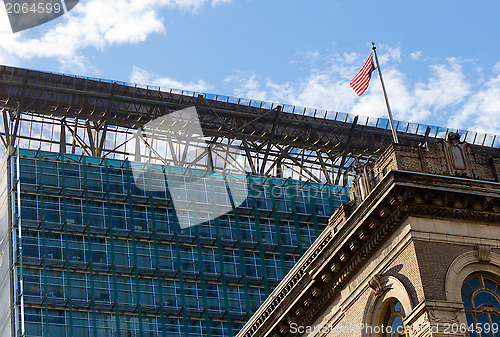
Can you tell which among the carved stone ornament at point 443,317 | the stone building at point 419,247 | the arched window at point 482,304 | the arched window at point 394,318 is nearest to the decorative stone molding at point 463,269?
the stone building at point 419,247

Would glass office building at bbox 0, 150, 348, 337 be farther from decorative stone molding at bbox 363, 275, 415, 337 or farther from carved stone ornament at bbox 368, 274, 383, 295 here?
carved stone ornament at bbox 368, 274, 383, 295

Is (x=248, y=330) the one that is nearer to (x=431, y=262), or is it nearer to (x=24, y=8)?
(x=431, y=262)

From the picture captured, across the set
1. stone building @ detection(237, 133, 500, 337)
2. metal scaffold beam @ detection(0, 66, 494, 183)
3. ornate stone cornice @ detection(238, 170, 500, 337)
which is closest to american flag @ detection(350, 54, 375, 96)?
stone building @ detection(237, 133, 500, 337)

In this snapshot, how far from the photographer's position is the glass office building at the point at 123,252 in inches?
3558

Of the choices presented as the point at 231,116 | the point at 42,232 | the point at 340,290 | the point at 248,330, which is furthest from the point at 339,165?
the point at 340,290

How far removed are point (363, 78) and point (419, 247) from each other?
1296 cm

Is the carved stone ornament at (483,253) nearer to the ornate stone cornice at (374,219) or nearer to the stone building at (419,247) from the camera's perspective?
the stone building at (419,247)

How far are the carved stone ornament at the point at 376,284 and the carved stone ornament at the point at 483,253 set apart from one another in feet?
13.2

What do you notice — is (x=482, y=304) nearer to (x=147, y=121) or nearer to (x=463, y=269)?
(x=463, y=269)

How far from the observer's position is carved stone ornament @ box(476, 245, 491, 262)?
130 feet

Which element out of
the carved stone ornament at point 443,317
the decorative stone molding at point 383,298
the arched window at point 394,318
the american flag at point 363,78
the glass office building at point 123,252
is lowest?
the carved stone ornament at point 443,317

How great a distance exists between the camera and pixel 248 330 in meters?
52.3

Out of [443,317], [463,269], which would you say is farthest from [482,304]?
[443,317]

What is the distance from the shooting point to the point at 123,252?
95625 mm
